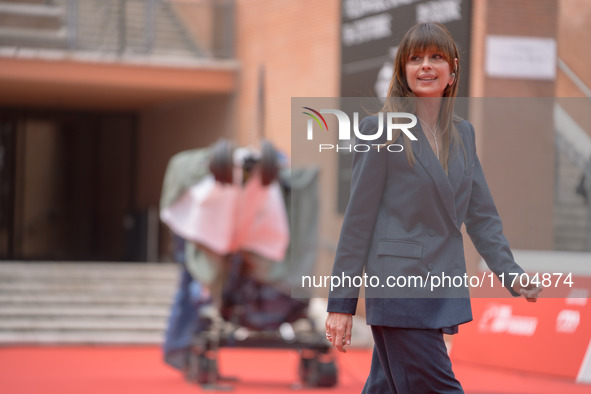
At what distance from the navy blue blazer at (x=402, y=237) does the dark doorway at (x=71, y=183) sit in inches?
663

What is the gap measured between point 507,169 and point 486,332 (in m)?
5.71

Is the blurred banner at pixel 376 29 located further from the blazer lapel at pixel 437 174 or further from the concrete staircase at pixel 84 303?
the blazer lapel at pixel 437 174

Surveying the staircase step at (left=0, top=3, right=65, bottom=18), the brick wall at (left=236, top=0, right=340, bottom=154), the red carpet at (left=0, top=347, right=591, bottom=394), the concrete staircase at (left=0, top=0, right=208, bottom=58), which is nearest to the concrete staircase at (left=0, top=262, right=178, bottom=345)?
the red carpet at (left=0, top=347, right=591, bottom=394)

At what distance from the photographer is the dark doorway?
1936 centimetres

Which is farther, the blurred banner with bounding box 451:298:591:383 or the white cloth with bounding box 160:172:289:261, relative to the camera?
the white cloth with bounding box 160:172:289:261

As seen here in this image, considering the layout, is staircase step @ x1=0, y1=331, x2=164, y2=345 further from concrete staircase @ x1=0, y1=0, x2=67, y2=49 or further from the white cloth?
concrete staircase @ x1=0, y1=0, x2=67, y2=49

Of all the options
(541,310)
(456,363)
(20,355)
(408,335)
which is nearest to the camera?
(408,335)

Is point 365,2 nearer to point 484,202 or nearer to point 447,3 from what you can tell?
point 447,3

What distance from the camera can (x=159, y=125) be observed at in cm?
1984

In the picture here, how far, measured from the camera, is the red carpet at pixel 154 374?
785 cm

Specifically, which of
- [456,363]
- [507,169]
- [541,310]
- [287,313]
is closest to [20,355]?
[287,313]

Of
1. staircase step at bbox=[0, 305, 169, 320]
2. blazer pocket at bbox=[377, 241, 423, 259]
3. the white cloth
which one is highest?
blazer pocket at bbox=[377, 241, 423, 259]

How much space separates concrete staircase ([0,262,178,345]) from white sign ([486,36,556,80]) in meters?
5.11

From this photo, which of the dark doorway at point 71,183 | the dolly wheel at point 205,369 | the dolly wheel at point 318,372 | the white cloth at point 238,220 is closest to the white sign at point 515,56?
the white cloth at point 238,220
